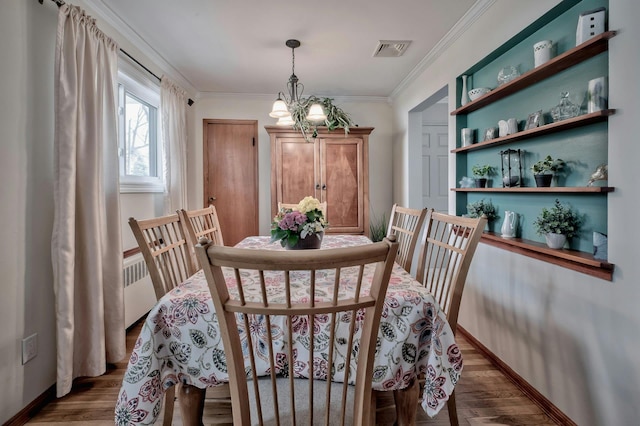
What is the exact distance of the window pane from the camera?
2.94 m

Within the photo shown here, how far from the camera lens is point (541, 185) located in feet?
5.94

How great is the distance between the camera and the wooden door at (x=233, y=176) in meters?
4.38

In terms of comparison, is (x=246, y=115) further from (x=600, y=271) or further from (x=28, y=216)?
(x=600, y=271)

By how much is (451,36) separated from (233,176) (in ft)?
9.58

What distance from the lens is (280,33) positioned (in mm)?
2697

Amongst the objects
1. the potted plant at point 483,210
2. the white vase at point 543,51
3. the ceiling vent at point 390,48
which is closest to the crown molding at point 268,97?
the ceiling vent at point 390,48

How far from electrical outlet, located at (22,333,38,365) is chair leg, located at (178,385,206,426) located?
1.10 m

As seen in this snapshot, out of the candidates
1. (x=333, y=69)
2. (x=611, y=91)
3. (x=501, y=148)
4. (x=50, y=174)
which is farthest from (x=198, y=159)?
(x=611, y=91)

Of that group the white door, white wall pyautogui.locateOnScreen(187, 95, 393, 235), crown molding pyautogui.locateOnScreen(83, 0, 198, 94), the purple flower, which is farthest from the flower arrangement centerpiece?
the white door

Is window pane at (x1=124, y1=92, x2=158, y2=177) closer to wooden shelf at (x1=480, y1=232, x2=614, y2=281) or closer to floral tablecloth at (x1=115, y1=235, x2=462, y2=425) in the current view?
floral tablecloth at (x1=115, y1=235, x2=462, y2=425)

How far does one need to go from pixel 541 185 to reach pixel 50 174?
2.66m

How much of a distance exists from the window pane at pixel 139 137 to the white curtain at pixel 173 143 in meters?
0.18

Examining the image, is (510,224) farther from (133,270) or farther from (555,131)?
(133,270)

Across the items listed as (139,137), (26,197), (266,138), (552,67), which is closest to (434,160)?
(266,138)
